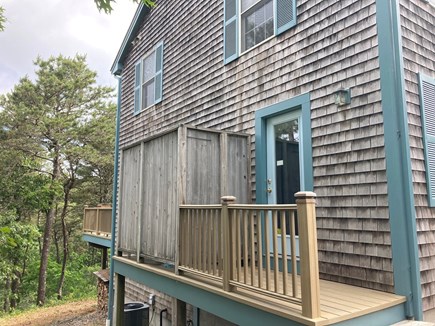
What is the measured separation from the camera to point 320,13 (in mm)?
4074

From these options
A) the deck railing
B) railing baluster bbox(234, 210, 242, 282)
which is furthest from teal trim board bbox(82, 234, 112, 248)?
railing baluster bbox(234, 210, 242, 282)

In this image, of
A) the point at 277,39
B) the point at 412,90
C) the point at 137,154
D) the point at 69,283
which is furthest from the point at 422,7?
the point at 69,283

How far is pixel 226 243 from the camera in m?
3.14

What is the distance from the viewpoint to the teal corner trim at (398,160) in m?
3.05

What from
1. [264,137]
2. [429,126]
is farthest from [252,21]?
[429,126]

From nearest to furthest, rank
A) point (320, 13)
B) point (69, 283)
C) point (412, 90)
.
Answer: point (412, 90) → point (320, 13) → point (69, 283)

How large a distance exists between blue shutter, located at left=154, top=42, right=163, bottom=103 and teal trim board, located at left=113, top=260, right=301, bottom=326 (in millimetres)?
4020

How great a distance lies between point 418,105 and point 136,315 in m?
6.10

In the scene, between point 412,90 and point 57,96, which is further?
point 57,96

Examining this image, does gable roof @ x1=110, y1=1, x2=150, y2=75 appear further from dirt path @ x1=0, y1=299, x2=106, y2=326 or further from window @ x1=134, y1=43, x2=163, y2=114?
dirt path @ x1=0, y1=299, x2=106, y2=326

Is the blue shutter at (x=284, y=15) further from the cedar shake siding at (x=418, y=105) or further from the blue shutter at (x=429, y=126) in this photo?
the blue shutter at (x=429, y=126)

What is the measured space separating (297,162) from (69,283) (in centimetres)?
2236

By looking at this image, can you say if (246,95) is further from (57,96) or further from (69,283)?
(69,283)

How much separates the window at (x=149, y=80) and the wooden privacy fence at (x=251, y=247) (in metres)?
4.59
